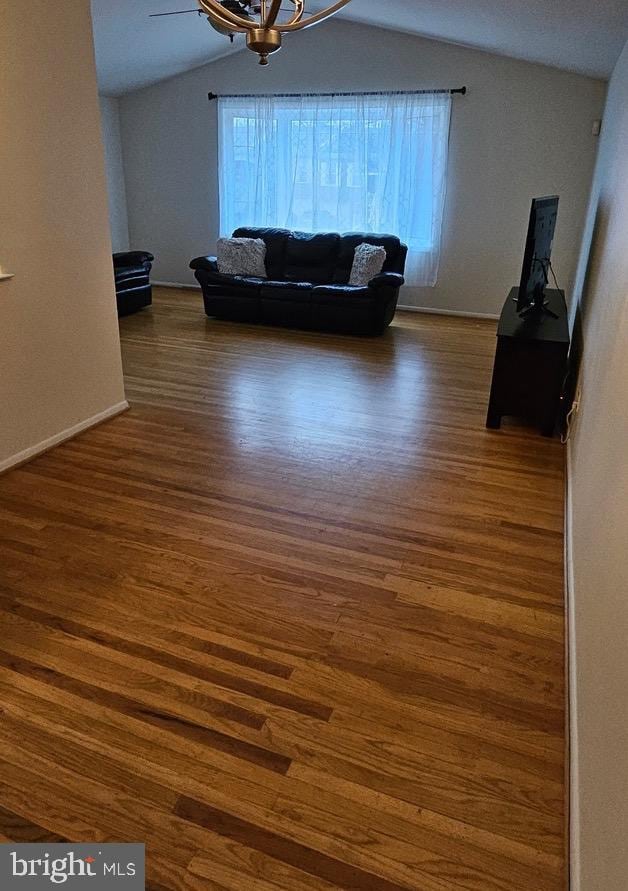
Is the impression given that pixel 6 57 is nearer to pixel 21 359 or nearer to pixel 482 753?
pixel 21 359

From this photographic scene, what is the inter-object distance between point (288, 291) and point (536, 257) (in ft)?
9.01

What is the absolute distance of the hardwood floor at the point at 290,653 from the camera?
1494mm

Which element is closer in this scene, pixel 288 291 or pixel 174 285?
pixel 288 291

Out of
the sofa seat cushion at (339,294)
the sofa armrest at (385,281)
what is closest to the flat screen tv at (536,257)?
the sofa armrest at (385,281)

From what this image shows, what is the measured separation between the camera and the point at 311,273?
6637 mm

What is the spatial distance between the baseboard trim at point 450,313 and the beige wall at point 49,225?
429cm

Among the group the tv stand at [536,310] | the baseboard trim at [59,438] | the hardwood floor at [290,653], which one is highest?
the tv stand at [536,310]

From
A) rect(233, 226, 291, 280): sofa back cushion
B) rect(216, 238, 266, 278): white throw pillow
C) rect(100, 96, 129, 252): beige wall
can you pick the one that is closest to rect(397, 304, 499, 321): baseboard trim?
rect(233, 226, 291, 280): sofa back cushion

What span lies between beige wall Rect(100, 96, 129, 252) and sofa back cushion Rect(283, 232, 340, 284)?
240cm

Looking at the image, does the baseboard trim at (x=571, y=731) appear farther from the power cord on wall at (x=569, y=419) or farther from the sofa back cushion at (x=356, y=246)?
the sofa back cushion at (x=356, y=246)

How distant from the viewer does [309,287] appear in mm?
6070

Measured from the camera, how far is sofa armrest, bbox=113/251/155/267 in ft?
21.1

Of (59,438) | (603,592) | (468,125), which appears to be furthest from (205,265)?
(603,592)

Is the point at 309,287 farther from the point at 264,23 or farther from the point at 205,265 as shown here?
the point at 264,23
